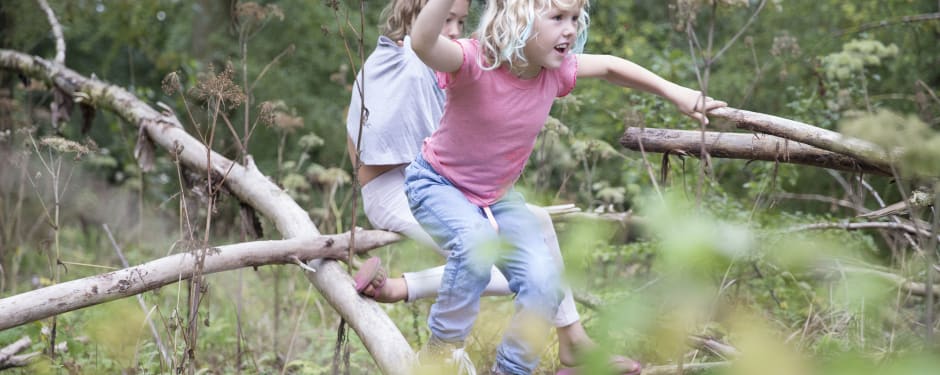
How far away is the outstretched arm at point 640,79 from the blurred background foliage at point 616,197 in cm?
23

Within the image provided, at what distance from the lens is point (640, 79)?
277cm

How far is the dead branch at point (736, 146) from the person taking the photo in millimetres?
2490

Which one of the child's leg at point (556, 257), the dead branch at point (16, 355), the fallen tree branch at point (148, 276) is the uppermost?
the fallen tree branch at point (148, 276)

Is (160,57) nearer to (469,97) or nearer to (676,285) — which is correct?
(469,97)

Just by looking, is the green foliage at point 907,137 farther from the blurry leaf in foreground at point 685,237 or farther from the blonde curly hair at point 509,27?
the blonde curly hair at point 509,27

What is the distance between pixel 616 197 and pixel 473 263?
7.04ft

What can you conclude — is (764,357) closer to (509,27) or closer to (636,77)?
(509,27)

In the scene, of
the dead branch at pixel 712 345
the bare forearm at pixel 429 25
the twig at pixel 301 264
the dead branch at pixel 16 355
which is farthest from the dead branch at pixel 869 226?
the dead branch at pixel 16 355

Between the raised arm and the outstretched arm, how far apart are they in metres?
0.55

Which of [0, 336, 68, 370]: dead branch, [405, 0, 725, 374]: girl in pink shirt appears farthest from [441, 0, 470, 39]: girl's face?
[0, 336, 68, 370]: dead branch

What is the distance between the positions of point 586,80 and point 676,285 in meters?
5.75

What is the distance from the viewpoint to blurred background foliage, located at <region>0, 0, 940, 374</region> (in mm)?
1174

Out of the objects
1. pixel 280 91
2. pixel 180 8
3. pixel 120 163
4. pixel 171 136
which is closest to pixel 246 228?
pixel 171 136

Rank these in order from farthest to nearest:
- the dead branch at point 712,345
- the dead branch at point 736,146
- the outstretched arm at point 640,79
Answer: the dead branch at point 712,345
the outstretched arm at point 640,79
the dead branch at point 736,146
